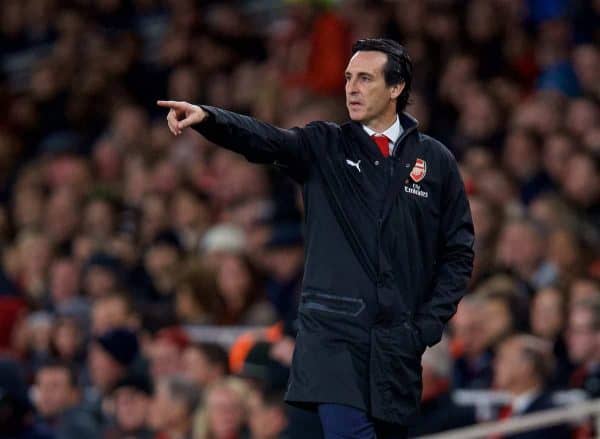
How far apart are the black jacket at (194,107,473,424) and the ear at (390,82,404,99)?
0.35ft

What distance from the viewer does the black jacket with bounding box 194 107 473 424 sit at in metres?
4.90

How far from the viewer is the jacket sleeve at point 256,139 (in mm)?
4828

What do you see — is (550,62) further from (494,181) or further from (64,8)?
(64,8)

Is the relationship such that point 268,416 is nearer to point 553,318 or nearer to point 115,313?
point 553,318

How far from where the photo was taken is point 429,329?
196 inches

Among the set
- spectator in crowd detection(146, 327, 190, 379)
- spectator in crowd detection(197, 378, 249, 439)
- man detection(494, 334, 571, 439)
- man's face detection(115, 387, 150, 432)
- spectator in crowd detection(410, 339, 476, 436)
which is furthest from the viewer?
spectator in crowd detection(146, 327, 190, 379)

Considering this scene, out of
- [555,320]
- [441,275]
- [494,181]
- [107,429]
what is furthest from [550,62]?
[441,275]

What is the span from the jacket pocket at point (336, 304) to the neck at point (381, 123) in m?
0.56

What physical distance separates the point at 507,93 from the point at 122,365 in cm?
343

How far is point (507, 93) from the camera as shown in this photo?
441 inches

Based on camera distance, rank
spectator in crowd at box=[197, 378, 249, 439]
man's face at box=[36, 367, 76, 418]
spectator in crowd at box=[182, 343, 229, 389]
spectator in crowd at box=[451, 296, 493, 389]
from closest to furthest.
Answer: spectator in crowd at box=[197, 378, 249, 439] < spectator in crowd at box=[451, 296, 493, 389] < spectator in crowd at box=[182, 343, 229, 389] < man's face at box=[36, 367, 76, 418]

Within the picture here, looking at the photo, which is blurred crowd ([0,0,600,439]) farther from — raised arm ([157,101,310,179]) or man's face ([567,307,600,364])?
raised arm ([157,101,310,179])

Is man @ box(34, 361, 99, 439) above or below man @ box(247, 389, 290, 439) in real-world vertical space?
below

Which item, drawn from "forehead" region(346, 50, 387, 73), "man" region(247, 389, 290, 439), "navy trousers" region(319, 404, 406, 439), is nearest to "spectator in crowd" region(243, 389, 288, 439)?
"man" region(247, 389, 290, 439)
